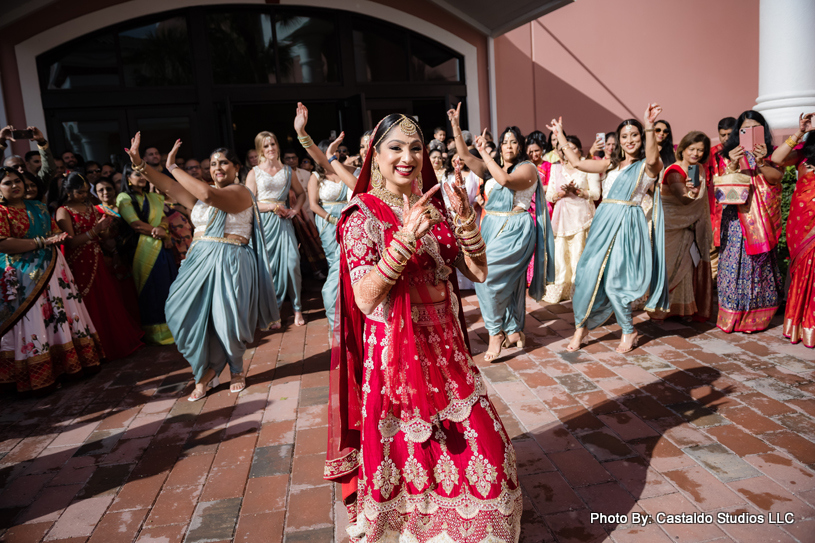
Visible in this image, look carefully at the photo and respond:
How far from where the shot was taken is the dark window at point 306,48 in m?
9.44

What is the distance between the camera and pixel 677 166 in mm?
4961

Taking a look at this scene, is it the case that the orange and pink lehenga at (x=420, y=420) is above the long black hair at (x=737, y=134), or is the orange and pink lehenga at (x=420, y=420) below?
below

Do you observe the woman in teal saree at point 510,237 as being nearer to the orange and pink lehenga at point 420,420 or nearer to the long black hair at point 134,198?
the orange and pink lehenga at point 420,420

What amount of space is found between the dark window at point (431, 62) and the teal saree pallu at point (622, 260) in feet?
21.1

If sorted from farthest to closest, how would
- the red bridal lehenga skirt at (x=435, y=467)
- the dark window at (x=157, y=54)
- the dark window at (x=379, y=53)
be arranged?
the dark window at (x=379, y=53) < the dark window at (x=157, y=54) < the red bridal lehenga skirt at (x=435, y=467)

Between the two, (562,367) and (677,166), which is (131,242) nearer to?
(562,367)

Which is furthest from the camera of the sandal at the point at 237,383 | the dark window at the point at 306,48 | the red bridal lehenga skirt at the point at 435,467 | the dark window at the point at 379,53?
the dark window at the point at 379,53

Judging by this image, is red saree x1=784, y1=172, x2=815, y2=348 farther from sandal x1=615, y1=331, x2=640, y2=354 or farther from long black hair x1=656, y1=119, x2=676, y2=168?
sandal x1=615, y1=331, x2=640, y2=354

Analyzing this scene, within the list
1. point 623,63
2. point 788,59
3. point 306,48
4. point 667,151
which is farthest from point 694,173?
point 306,48

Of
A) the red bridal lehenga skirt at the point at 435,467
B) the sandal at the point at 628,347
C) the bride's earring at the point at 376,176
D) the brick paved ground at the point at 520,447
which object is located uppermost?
the bride's earring at the point at 376,176

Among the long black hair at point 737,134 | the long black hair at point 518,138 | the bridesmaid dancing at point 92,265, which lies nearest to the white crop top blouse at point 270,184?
the bridesmaid dancing at point 92,265

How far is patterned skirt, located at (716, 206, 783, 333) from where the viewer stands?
4.78m

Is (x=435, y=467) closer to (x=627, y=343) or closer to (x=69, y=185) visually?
(x=627, y=343)

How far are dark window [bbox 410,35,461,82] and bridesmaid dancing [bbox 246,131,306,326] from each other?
4873 mm
